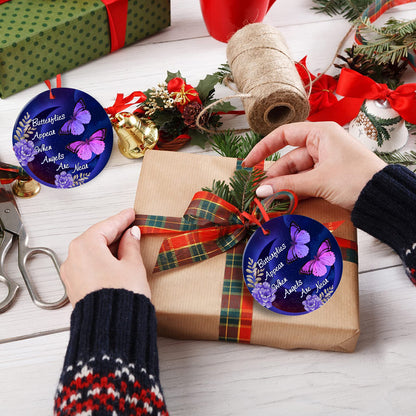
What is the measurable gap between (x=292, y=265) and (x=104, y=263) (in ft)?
0.91

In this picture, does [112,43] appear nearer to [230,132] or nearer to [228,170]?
[230,132]

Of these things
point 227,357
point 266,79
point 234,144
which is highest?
point 266,79

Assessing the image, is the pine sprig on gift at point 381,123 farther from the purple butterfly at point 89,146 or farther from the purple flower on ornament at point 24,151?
the purple flower on ornament at point 24,151

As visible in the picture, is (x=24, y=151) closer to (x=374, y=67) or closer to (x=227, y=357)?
(x=227, y=357)

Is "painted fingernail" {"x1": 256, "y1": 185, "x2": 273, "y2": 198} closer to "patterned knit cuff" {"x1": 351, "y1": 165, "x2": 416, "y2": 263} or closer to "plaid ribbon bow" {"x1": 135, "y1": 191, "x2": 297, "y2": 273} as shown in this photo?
"plaid ribbon bow" {"x1": 135, "y1": 191, "x2": 297, "y2": 273}

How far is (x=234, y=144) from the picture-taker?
951 mm

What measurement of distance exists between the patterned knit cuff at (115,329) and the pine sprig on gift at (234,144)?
38cm

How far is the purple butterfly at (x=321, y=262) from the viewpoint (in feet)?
2.30

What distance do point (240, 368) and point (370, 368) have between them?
0.64ft

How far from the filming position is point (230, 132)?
990mm

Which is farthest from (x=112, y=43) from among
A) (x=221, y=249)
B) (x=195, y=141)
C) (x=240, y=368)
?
(x=240, y=368)

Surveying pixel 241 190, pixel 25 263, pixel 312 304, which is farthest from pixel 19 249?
pixel 312 304

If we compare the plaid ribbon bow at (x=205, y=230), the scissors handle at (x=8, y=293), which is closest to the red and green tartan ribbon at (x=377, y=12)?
the plaid ribbon bow at (x=205, y=230)

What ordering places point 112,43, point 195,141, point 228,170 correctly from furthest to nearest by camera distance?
point 112,43 → point 195,141 → point 228,170
